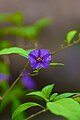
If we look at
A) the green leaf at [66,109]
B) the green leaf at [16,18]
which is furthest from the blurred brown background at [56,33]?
the green leaf at [66,109]

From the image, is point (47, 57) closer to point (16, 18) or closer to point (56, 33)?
point (16, 18)

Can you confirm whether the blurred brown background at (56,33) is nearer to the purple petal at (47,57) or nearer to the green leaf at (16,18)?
the green leaf at (16,18)

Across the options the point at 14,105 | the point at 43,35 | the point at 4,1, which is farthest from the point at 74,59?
the point at 14,105

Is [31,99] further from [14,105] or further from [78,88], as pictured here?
[14,105]

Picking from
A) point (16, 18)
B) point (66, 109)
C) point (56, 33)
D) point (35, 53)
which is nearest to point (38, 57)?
point (35, 53)

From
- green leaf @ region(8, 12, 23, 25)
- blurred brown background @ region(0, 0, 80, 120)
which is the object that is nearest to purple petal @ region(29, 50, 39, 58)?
green leaf @ region(8, 12, 23, 25)

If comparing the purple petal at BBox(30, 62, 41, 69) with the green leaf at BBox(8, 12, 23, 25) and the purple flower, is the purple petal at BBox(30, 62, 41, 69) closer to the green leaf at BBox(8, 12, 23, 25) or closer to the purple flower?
the purple flower

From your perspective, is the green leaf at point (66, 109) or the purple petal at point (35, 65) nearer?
the green leaf at point (66, 109)
